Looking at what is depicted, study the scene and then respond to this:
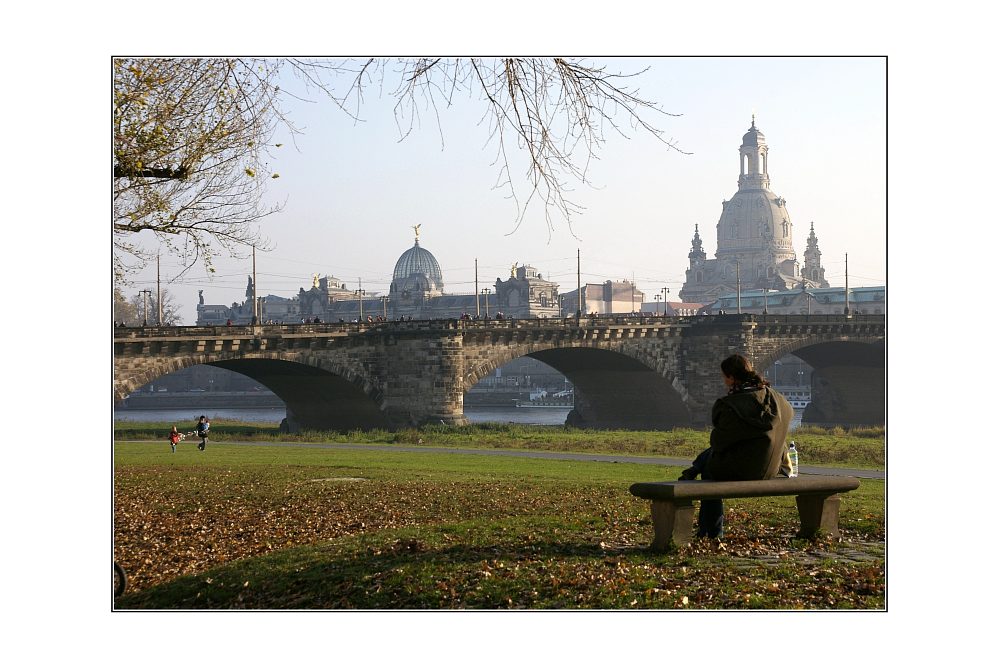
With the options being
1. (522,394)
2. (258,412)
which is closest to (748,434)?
(258,412)

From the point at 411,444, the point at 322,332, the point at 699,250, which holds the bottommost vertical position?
the point at 411,444

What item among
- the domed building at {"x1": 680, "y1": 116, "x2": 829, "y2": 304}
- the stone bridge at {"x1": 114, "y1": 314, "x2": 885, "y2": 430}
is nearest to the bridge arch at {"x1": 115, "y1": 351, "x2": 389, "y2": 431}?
the stone bridge at {"x1": 114, "y1": 314, "x2": 885, "y2": 430}

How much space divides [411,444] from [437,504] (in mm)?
20765

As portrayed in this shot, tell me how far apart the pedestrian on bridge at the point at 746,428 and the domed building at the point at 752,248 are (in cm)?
11038

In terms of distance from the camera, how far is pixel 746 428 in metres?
9.12

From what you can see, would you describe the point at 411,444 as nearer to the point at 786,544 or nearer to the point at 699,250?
the point at 786,544

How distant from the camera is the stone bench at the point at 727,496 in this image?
9086mm

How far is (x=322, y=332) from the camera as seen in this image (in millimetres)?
45000

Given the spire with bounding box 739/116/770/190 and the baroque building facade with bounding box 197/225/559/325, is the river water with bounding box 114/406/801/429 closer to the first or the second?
the baroque building facade with bounding box 197/225/559/325

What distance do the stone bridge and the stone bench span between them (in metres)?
29.3

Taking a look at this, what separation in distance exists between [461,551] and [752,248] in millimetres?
141722

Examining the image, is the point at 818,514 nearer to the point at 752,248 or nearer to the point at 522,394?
the point at 522,394

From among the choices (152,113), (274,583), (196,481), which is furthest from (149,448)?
(274,583)

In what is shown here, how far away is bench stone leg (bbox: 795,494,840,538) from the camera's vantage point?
403 inches
